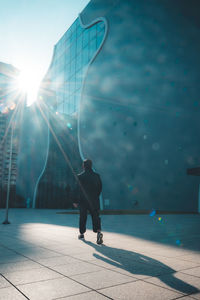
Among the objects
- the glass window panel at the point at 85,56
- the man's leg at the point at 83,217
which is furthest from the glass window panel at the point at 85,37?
the man's leg at the point at 83,217

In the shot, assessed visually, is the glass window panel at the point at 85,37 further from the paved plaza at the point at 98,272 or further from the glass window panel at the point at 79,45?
the paved plaza at the point at 98,272

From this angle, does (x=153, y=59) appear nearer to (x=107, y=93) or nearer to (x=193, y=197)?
(x=107, y=93)

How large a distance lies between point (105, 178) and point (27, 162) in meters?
14.3

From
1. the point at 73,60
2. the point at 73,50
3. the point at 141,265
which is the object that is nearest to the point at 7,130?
the point at 73,60

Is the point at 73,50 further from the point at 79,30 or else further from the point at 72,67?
the point at 79,30

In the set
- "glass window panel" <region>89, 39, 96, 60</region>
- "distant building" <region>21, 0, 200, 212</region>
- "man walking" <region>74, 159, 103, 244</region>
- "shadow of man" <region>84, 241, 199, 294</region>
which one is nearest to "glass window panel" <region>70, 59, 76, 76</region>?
"glass window panel" <region>89, 39, 96, 60</region>

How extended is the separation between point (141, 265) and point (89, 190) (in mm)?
2858

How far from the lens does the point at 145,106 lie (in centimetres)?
2450

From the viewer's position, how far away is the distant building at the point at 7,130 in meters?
30.2

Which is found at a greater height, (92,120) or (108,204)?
(92,120)

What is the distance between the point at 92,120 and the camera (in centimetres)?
2503

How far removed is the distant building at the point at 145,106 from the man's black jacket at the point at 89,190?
1687 cm

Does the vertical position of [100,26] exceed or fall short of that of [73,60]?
it exceeds it

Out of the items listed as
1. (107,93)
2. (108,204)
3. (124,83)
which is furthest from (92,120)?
(108,204)
